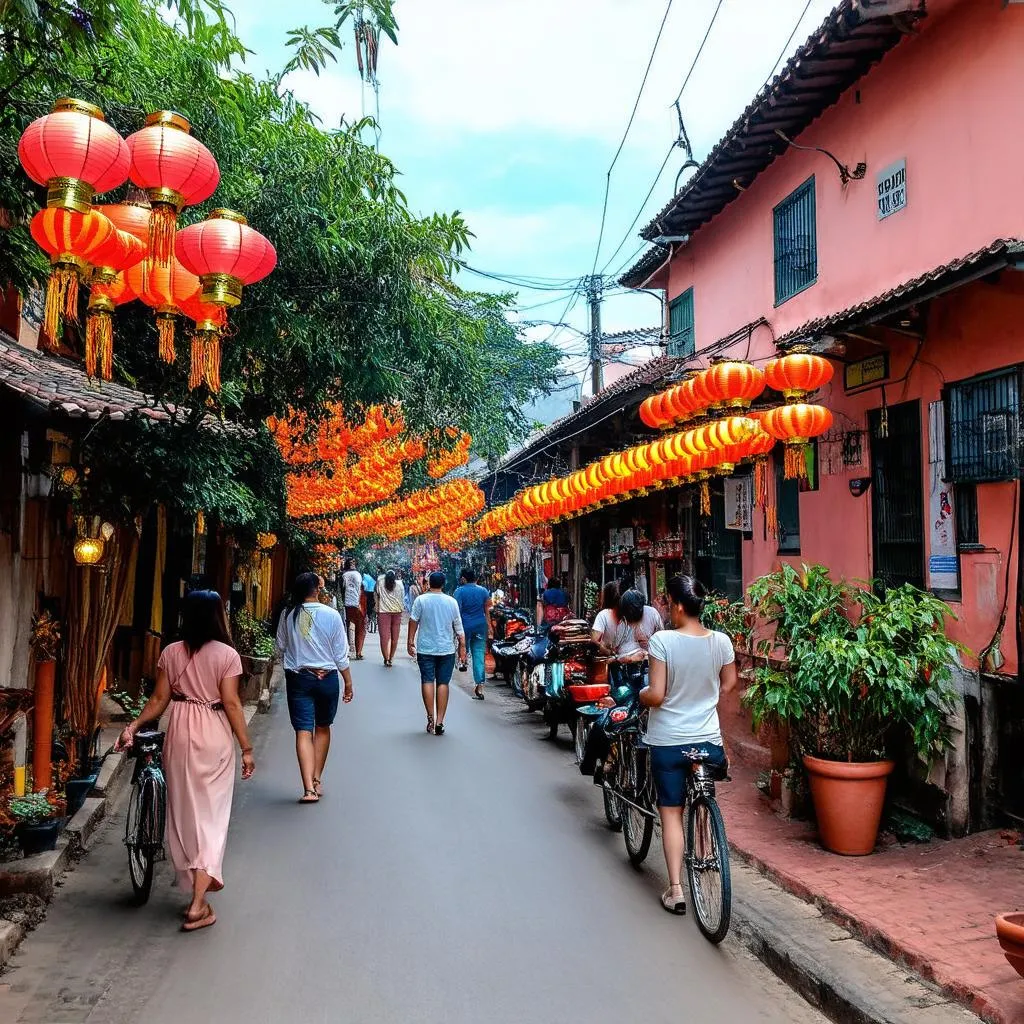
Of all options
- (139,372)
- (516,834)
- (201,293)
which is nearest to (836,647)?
(516,834)

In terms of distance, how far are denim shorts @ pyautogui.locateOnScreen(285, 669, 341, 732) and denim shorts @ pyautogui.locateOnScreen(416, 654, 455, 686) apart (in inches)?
133

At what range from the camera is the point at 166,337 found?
5.86 m

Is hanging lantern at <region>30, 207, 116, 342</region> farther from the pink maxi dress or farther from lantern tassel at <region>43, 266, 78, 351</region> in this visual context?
the pink maxi dress

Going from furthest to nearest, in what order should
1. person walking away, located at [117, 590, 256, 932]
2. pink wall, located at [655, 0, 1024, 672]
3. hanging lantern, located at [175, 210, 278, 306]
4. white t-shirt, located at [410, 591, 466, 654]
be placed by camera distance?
white t-shirt, located at [410, 591, 466, 654] → pink wall, located at [655, 0, 1024, 672] → person walking away, located at [117, 590, 256, 932] → hanging lantern, located at [175, 210, 278, 306]

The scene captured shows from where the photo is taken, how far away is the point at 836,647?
675 cm

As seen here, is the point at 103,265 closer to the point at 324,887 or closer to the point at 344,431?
the point at 324,887

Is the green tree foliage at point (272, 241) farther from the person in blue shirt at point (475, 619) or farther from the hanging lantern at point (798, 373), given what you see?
the person in blue shirt at point (475, 619)

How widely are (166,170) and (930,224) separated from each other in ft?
23.3

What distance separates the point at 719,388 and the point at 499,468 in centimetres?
1701

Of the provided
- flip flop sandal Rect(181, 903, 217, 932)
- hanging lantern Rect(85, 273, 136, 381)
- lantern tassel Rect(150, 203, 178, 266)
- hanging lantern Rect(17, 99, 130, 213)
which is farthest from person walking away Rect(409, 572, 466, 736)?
hanging lantern Rect(17, 99, 130, 213)

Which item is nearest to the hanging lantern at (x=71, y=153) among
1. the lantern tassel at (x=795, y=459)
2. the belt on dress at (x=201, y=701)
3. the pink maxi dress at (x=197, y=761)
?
the pink maxi dress at (x=197, y=761)

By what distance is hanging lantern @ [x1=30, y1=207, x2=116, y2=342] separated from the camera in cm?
468

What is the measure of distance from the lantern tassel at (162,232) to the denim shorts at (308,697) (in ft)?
15.2

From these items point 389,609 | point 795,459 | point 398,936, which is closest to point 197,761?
point 398,936
